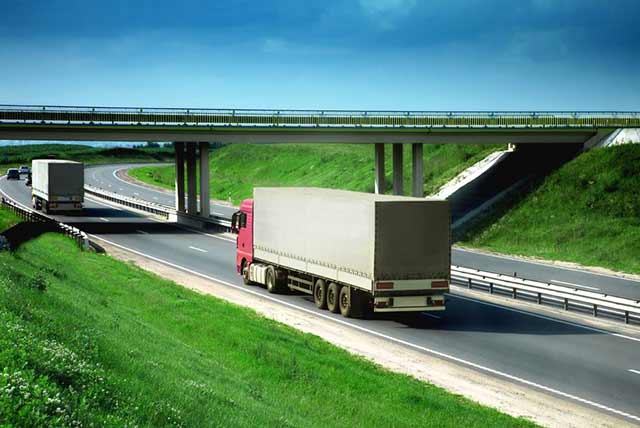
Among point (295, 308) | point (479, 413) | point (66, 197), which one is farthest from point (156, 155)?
point (479, 413)

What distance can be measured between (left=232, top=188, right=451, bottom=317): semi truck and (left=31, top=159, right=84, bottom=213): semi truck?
37.0m

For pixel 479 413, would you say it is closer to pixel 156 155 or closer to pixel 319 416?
pixel 319 416

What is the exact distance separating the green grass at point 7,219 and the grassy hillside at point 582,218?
87.4 ft

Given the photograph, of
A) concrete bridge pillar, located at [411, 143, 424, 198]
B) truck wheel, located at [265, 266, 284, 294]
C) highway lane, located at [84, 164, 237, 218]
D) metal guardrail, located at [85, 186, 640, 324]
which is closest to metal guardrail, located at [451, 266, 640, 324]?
metal guardrail, located at [85, 186, 640, 324]

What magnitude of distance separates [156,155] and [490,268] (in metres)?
156

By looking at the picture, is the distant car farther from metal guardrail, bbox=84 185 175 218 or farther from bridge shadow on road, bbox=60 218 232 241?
bridge shadow on road, bbox=60 218 232 241

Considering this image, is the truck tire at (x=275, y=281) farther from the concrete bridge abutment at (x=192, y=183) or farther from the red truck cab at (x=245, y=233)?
the concrete bridge abutment at (x=192, y=183)

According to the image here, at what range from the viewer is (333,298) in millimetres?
28234

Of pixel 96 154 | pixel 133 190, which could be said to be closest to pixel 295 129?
pixel 133 190

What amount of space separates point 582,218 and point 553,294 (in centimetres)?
2269

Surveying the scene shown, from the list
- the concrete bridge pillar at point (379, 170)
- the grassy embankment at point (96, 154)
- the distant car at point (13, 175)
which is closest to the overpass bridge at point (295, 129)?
the concrete bridge pillar at point (379, 170)

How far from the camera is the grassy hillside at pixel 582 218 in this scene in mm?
46406

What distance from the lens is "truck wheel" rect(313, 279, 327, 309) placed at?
28844 mm

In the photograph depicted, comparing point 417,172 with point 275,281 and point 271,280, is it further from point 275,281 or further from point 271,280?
point 275,281
